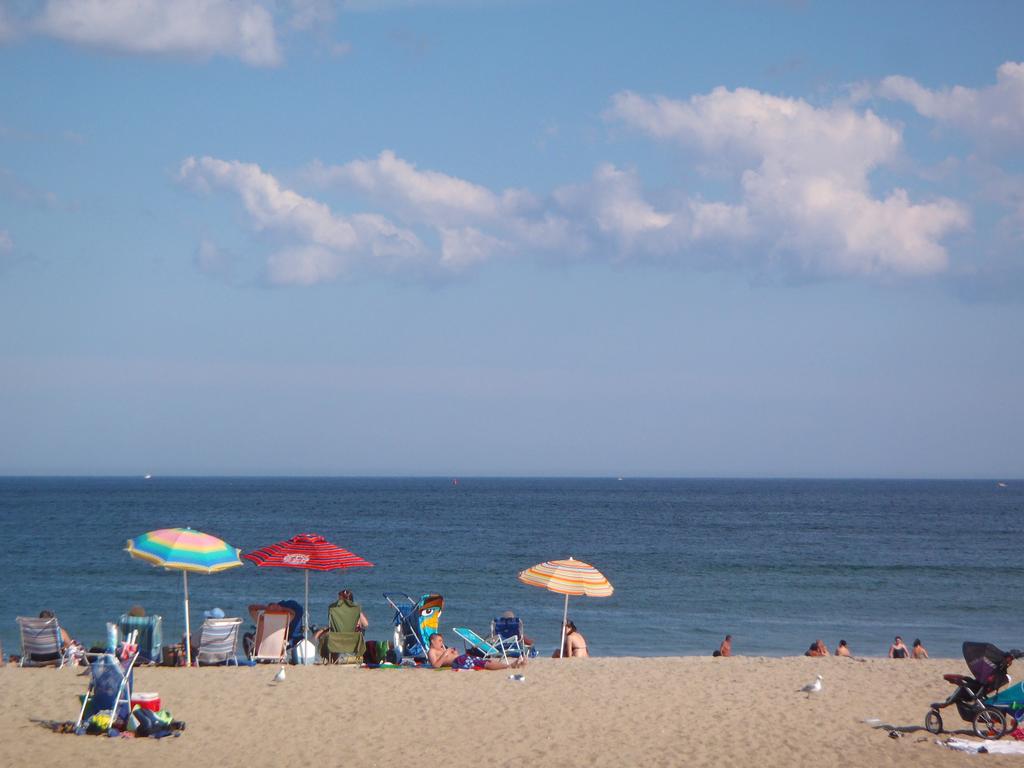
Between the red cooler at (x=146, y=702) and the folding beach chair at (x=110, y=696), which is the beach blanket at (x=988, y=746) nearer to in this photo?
the red cooler at (x=146, y=702)

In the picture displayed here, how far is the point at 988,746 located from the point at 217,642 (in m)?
8.60

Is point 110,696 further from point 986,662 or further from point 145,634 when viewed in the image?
point 986,662

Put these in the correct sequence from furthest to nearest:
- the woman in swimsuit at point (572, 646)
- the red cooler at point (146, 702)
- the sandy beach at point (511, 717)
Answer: the woman in swimsuit at point (572, 646)
the red cooler at point (146, 702)
the sandy beach at point (511, 717)

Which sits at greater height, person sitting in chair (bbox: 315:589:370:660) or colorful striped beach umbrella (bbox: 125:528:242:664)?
colorful striped beach umbrella (bbox: 125:528:242:664)

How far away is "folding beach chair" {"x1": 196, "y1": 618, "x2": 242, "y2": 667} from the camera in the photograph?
12.9 m

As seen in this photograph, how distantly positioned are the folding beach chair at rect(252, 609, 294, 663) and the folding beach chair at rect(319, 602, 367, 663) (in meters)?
0.53

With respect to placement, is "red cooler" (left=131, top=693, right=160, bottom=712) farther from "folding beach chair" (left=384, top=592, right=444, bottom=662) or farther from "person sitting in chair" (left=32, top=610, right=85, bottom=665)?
"folding beach chair" (left=384, top=592, right=444, bottom=662)

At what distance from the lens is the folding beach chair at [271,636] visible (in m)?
13.2

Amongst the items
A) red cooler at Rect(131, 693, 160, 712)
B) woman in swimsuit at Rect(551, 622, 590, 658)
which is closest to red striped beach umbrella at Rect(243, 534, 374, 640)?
woman in swimsuit at Rect(551, 622, 590, 658)

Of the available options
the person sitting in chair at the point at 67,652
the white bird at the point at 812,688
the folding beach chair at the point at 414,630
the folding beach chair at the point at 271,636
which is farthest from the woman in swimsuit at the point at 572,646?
the person sitting in chair at the point at 67,652

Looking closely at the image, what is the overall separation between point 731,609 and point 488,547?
2027cm

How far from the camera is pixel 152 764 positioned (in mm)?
8742

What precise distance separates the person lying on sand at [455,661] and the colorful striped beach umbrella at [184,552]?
8.60 feet

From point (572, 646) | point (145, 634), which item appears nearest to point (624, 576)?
point (572, 646)
